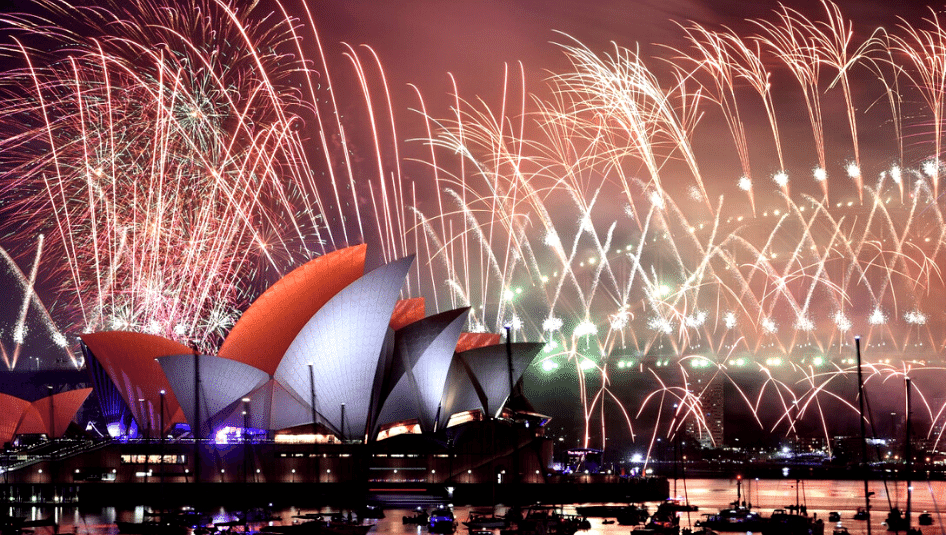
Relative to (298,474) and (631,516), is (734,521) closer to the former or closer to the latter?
(631,516)

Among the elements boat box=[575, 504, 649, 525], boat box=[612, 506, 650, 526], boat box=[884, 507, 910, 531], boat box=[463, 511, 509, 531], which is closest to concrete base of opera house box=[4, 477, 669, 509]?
boat box=[575, 504, 649, 525]

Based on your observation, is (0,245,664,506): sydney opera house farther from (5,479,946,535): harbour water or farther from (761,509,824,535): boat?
(761,509,824,535): boat

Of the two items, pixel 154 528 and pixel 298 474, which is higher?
pixel 298 474

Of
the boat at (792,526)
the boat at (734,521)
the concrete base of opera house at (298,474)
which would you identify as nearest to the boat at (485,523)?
the boat at (734,521)

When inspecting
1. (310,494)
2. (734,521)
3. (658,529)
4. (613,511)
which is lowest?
(613,511)

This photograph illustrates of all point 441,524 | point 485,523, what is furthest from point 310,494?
point 485,523

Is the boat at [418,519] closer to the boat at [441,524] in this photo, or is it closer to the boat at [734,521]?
the boat at [441,524]
